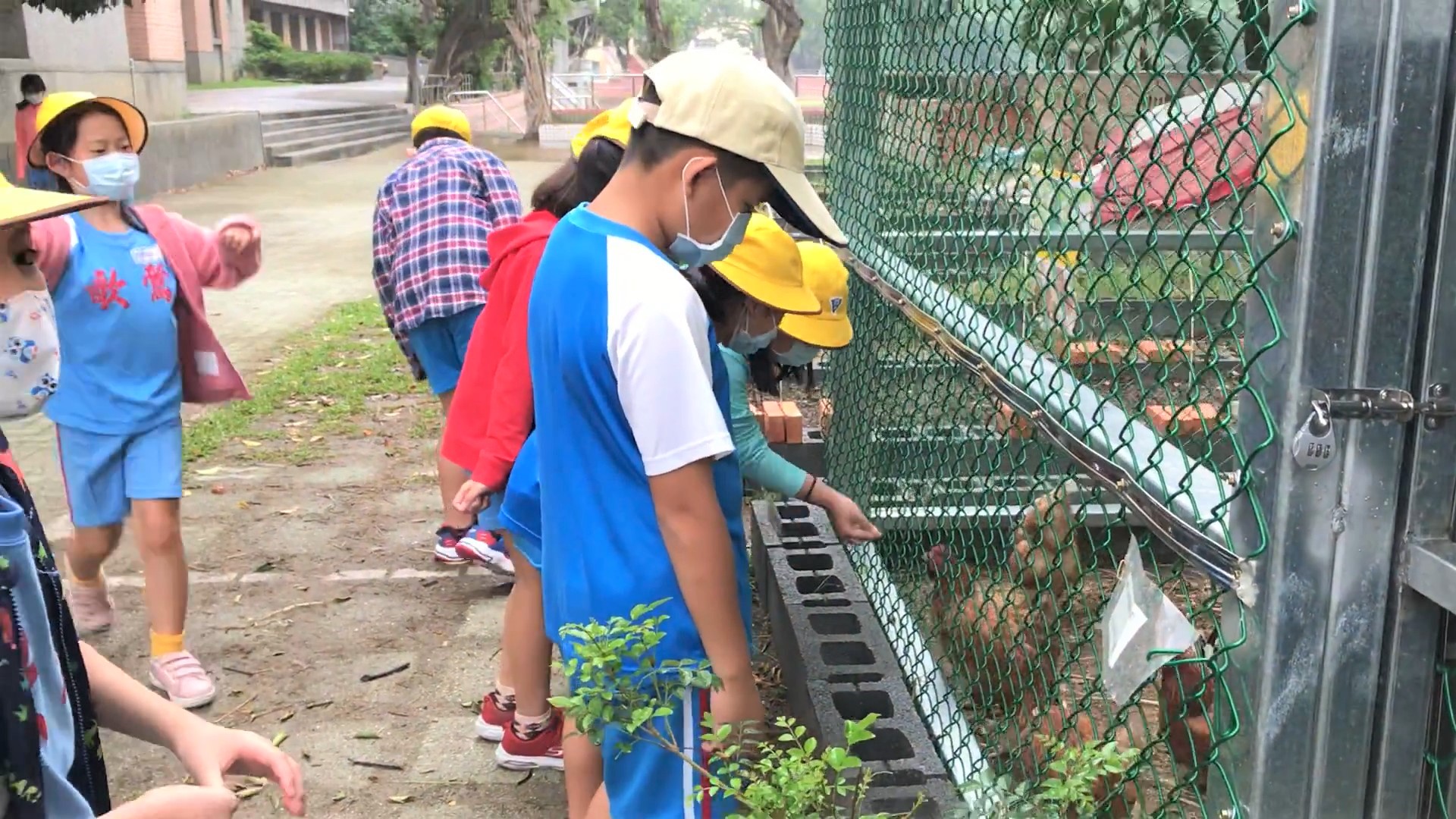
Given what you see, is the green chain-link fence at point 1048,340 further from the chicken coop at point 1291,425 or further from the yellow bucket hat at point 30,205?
the yellow bucket hat at point 30,205

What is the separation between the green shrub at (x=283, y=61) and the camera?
4534 cm

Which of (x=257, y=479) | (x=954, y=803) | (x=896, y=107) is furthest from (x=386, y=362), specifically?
(x=954, y=803)

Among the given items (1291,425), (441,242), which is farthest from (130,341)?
(1291,425)

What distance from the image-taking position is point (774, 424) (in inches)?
175

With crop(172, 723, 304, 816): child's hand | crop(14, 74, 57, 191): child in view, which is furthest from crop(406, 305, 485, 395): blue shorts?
crop(14, 74, 57, 191): child

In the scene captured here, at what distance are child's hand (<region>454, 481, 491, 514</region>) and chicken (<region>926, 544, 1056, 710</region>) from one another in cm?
111

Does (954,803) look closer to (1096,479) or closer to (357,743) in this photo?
(1096,479)

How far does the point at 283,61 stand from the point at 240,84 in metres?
7.67

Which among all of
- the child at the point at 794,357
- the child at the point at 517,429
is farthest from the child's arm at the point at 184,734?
the child at the point at 794,357

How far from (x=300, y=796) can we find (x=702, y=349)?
84 cm

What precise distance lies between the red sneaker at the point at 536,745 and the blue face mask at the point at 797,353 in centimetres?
114

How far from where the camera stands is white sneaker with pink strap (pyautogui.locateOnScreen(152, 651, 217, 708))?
3.62 m

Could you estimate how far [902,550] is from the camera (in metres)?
3.58

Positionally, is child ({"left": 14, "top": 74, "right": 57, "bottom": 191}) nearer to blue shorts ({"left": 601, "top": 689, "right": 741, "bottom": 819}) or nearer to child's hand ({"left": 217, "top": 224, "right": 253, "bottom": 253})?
child's hand ({"left": 217, "top": 224, "right": 253, "bottom": 253})
